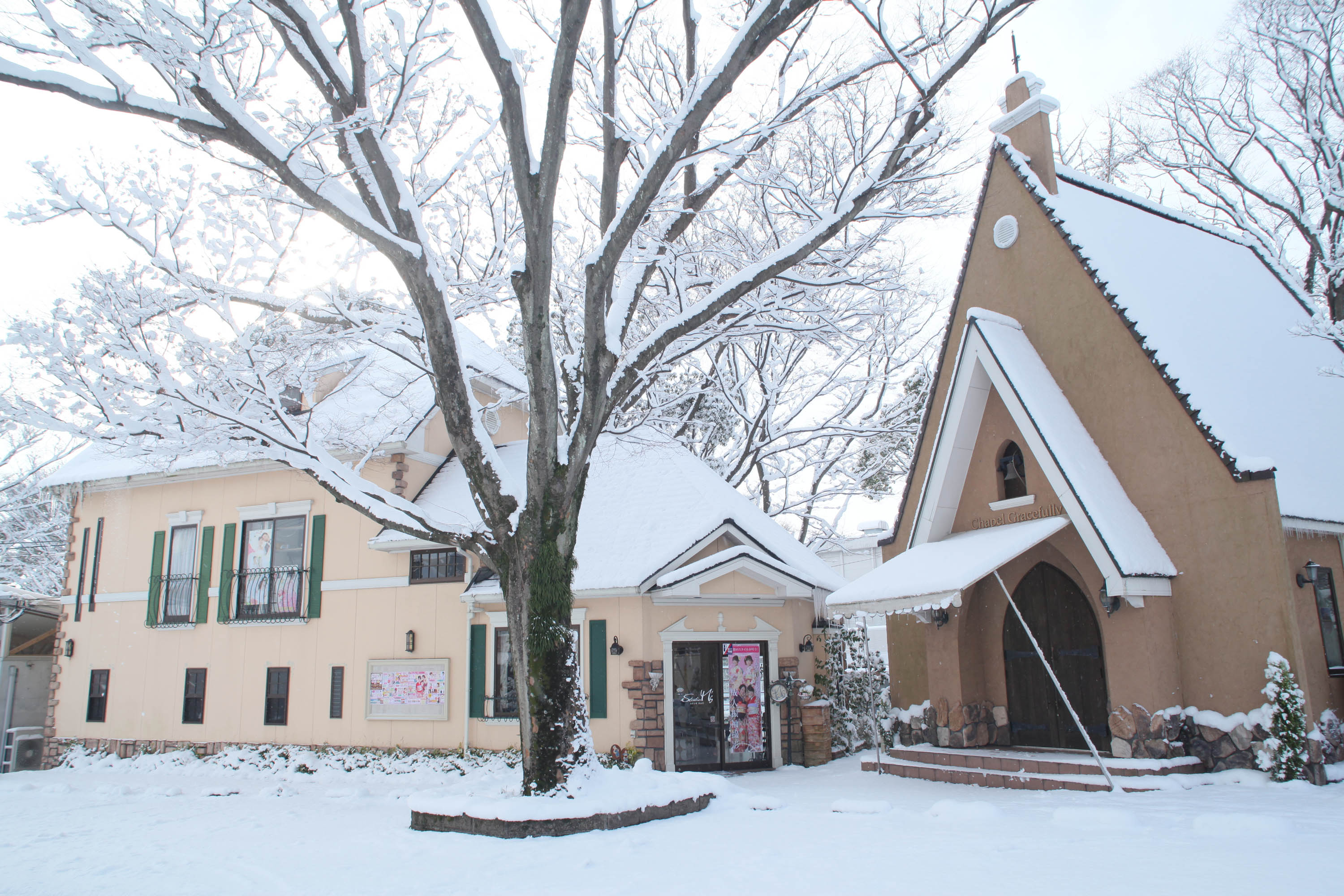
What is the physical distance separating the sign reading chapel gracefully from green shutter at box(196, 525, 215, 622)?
518 inches

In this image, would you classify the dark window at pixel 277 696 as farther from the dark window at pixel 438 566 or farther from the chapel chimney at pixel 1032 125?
the chapel chimney at pixel 1032 125

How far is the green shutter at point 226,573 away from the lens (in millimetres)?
15633

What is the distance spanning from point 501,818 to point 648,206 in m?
5.81

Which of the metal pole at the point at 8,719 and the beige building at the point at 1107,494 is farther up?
the beige building at the point at 1107,494

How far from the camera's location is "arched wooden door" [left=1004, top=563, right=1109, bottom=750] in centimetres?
1055

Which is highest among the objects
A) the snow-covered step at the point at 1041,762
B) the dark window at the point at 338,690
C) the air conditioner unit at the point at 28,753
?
the dark window at the point at 338,690

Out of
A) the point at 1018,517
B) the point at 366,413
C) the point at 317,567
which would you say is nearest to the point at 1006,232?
the point at 1018,517

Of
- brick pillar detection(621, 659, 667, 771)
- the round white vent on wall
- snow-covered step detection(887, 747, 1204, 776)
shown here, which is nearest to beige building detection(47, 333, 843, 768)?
brick pillar detection(621, 659, 667, 771)

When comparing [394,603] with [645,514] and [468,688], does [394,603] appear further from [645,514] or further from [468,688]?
[645,514]

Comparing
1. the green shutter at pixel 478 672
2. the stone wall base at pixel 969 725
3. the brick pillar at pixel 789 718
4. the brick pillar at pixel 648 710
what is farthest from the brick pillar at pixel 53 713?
the stone wall base at pixel 969 725

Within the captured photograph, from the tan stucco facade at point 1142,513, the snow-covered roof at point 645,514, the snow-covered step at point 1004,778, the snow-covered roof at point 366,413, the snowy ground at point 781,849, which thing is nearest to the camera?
the snowy ground at point 781,849

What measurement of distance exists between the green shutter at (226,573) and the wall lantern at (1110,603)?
13935 mm

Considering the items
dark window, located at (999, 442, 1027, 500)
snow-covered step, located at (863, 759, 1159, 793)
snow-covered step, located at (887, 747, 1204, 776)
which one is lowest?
snow-covered step, located at (863, 759, 1159, 793)

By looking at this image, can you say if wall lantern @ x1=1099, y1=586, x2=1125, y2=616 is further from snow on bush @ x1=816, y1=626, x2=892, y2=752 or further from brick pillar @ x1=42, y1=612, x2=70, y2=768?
brick pillar @ x1=42, y1=612, x2=70, y2=768
